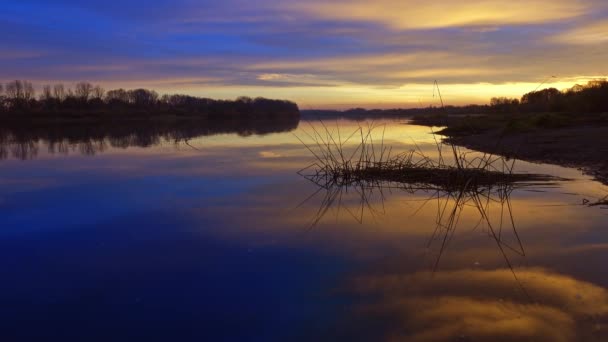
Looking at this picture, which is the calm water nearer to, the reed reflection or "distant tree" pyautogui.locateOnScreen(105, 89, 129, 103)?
the reed reflection

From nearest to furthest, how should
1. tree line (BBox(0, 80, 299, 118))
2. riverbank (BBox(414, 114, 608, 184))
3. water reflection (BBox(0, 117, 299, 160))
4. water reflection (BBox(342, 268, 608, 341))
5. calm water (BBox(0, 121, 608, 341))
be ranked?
1. water reflection (BBox(342, 268, 608, 341))
2. calm water (BBox(0, 121, 608, 341))
3. riverbank (BBox(414, 114, 608, 184))
4. water reflection (BBox(0, 117, 299, 160))
5. tree line (BBox(0, 80, 299, 118))

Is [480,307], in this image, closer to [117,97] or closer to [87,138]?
[87,138]

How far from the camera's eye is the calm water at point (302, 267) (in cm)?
345

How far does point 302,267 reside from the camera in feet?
15.5

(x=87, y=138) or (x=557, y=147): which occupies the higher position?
(x=557, y=147)

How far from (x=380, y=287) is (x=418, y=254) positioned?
1.13 meters

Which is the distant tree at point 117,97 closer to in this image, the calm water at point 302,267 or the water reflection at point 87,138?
the water reflection at point 87,138

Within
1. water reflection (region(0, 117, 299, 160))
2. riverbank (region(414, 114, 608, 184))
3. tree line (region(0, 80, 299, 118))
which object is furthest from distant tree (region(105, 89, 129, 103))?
riverbank (region(414, 114, 608, 184))

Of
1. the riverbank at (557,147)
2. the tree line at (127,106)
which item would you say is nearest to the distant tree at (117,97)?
the tree line at (127,106)

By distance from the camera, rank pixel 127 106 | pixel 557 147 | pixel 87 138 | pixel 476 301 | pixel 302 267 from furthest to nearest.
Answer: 1. pixel 127 106
2. pixel 87 138
3. pixel 557 147
4. pixel 302 267
5. pixel 476 301

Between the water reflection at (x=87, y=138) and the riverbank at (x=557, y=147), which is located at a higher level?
the riverbank at (x=557, y=147)

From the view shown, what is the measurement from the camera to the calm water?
345 cm

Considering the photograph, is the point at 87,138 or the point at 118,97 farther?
the point at 118,97

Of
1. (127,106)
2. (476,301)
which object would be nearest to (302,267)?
(476,301)
